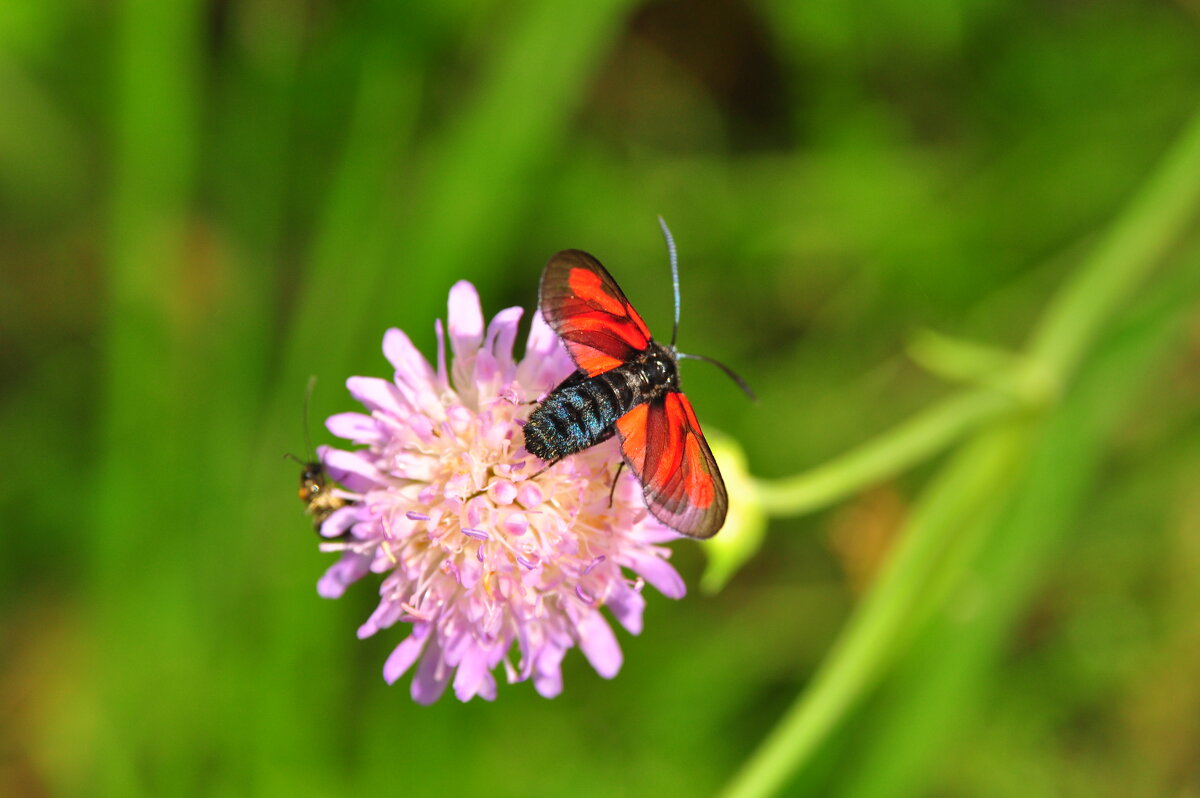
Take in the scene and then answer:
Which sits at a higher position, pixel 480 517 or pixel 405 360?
pixel 405 360

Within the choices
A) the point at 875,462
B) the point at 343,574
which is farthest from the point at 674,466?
the point at 875,462

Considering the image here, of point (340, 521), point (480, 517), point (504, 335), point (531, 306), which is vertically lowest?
point (480, 517)

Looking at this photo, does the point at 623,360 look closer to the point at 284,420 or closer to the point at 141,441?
the point at 284,420

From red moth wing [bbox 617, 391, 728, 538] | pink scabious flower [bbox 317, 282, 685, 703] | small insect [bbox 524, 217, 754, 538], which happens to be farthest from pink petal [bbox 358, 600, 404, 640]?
red moth wing [bbox 617, 391, 728, 538]

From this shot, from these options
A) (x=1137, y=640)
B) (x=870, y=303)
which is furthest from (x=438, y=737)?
(x=1137, y=640)

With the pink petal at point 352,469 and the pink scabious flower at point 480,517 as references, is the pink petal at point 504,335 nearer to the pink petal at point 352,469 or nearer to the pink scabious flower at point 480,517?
the pink scabious flower at point 480,517

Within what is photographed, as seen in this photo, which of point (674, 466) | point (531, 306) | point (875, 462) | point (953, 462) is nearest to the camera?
point (674, 466)

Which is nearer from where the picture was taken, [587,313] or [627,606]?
[587,313]

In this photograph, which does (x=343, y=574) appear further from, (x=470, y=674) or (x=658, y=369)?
(x=658, y=369)
